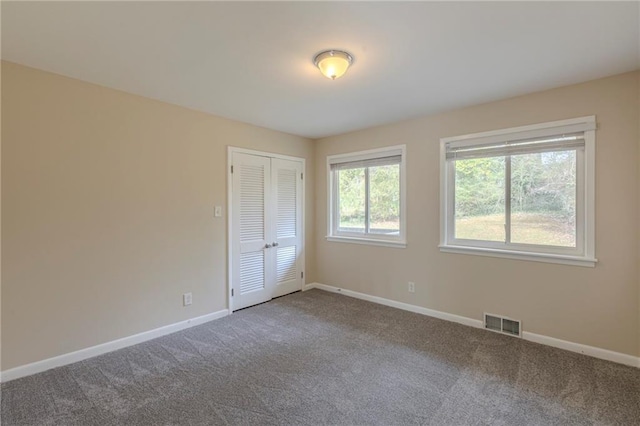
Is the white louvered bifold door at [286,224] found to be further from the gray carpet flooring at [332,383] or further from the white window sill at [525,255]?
the white window sill at [525,255]

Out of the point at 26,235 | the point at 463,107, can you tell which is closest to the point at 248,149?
the point at 26,235

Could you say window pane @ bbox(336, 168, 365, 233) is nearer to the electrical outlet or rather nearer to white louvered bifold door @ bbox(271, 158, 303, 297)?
white louvered bifold door @ bbox(271, 158, 303, 297)

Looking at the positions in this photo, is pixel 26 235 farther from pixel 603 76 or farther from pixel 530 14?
pixel 603 76

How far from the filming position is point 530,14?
1760mm

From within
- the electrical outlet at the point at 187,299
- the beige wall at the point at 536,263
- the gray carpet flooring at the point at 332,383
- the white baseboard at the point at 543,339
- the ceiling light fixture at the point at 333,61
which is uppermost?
the ceiling light fixture at the point at 333,61

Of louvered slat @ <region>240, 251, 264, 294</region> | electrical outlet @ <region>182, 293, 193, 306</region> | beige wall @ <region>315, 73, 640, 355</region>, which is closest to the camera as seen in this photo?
beige wall @ <region>315, 73, 640, 355</region>

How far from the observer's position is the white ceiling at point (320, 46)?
5.66 feet

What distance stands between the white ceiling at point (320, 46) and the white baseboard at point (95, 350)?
2368mm

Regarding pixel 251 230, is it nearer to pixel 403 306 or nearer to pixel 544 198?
pixel 403 306

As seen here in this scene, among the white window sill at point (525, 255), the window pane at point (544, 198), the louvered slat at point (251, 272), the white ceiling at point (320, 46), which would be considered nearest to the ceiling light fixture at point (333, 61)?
the white ceiling at point (320, 46)

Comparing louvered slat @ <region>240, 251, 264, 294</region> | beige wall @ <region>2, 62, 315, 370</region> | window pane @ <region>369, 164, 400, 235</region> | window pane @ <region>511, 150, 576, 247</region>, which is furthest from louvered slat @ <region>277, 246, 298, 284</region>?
window pane @ <region>511, 150, 576, 247</region>

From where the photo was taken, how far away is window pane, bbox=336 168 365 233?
14.6 ft

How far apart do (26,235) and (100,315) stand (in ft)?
2.95

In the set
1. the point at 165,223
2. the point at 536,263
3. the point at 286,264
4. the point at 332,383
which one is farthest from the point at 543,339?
the point at 165,223
